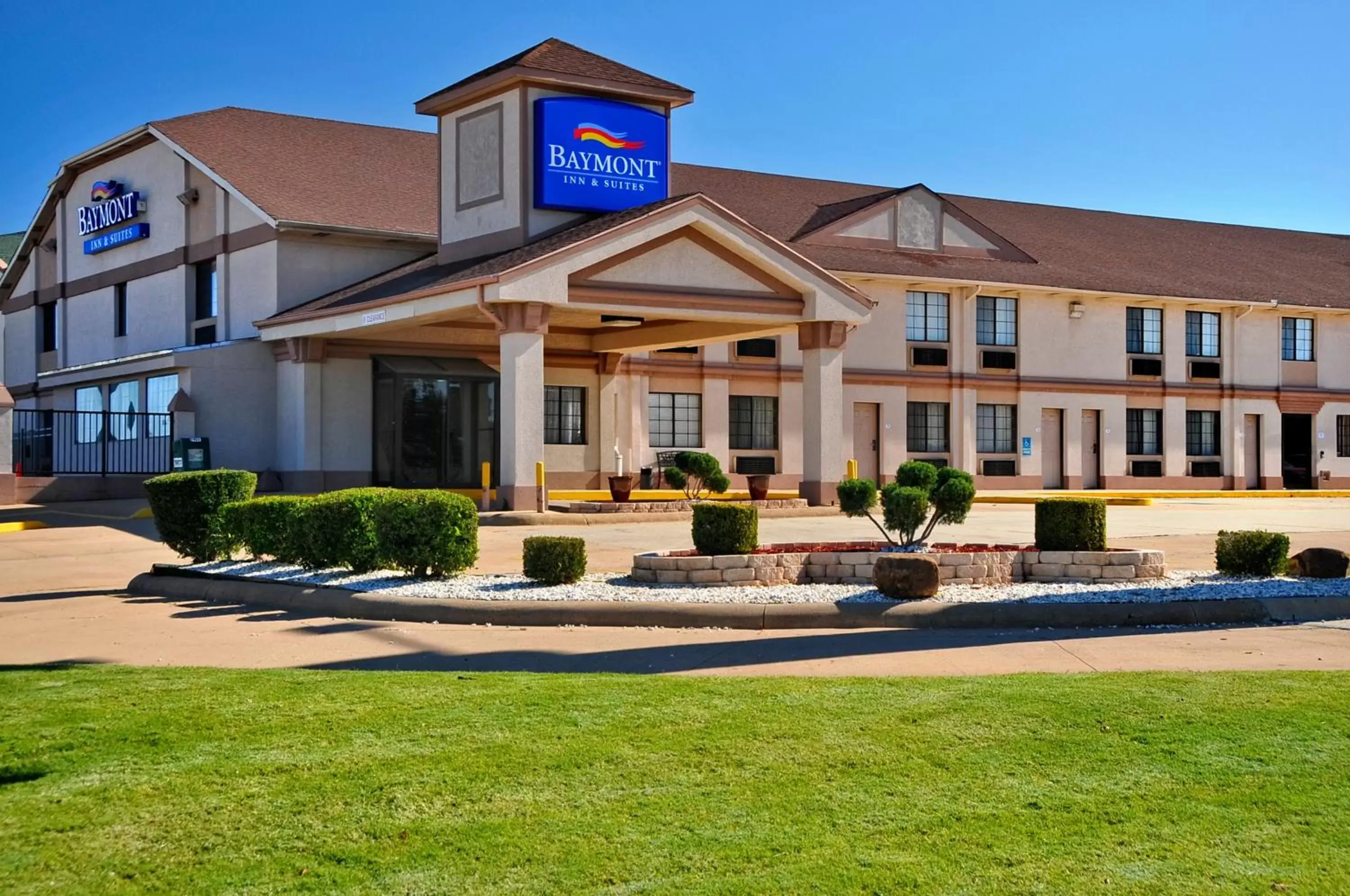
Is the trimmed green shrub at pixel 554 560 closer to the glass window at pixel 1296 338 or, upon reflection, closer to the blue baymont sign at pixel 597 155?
the blue baymont sign at pixel 597 155

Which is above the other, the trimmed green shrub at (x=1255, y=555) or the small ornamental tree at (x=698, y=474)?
the small ornamental tree at (x=698, y=474)

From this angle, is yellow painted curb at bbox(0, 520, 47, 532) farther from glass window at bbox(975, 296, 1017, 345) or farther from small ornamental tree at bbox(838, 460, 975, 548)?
glass window at bbox(975, 296, 1017, 345)

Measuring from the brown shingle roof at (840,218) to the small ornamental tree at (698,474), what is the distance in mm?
6342

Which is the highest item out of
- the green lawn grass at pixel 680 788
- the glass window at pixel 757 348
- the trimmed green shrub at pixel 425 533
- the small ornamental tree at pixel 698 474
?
the glass window at pixel 757 348

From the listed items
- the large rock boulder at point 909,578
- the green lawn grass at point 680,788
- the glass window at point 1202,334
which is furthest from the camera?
the glass window at point 1202,334

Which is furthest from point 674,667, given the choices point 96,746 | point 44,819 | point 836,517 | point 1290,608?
point 836,517

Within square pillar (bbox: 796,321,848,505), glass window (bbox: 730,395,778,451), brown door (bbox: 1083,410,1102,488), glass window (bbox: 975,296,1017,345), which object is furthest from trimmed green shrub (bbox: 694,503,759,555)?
brown door (bbox: 1083,410,1102,488)

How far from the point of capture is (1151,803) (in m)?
5.97

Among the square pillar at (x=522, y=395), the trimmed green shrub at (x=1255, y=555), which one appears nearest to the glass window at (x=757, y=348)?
the square pillar at (x=522, y=395)

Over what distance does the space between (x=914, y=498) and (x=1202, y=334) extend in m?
31.7

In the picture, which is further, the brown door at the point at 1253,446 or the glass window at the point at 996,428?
the brown door at the point at 1253,446

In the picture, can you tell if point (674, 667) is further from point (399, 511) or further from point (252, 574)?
point (252, 574)

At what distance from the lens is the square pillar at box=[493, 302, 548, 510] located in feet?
81.5

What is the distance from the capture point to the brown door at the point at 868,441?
38.4 m
